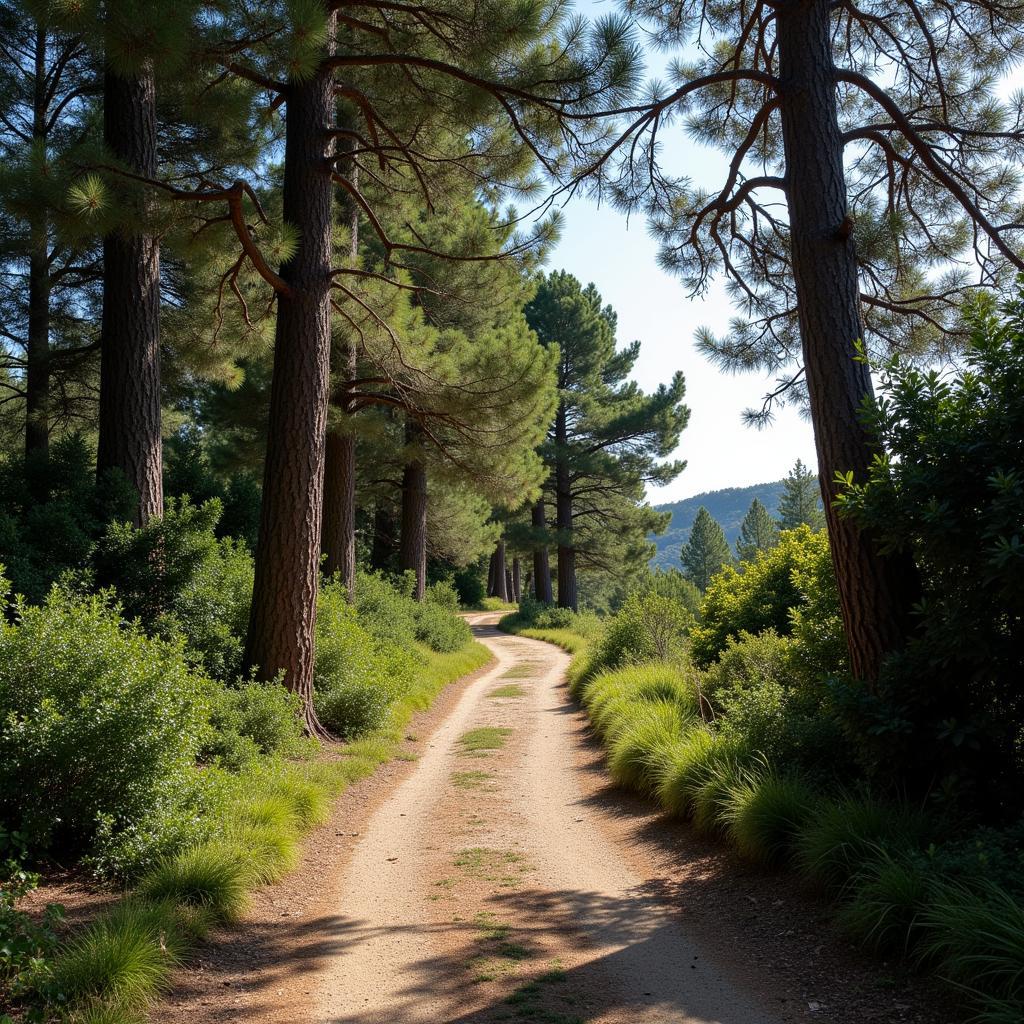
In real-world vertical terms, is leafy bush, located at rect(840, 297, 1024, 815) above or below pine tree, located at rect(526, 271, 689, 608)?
below

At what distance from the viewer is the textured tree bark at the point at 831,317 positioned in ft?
17.1

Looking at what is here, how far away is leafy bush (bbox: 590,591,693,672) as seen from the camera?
12.8 meters

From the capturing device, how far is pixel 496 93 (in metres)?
7.49

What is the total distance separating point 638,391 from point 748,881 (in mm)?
28811

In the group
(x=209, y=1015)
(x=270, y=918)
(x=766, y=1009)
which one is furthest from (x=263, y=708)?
(x=766, y=1009)

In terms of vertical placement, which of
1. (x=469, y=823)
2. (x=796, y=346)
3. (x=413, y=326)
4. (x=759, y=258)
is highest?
(x=413, y=326)

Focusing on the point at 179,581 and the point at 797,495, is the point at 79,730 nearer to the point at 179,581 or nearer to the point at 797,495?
the point at 179,581

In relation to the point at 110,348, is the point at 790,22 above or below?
above

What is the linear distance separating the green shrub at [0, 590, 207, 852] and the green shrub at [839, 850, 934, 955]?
3986 millimetres

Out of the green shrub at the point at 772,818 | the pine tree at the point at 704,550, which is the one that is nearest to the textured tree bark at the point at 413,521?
the green shrub at the point at 772,818

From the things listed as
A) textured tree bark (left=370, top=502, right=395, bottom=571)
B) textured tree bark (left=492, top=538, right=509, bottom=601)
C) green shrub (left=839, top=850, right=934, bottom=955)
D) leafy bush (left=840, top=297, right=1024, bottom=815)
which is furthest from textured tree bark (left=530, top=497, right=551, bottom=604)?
green shrub (left=839, top=850, right=934, bottom=955)

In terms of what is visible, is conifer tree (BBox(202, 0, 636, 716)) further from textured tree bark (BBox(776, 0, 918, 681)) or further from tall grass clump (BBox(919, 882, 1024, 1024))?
tall grass clump (BBox(919, 882, 1024, 1024))

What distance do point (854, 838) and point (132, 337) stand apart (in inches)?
330

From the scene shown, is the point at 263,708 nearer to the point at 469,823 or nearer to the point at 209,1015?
the point at 469,823
